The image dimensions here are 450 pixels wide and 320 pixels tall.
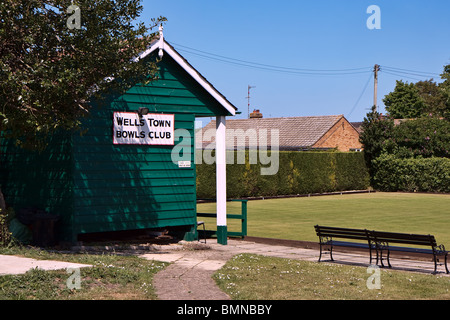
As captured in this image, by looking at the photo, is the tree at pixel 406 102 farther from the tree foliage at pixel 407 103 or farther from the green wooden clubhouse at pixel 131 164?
the green wooden clubhouse at pixel 131 164

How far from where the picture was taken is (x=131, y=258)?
12.9 m

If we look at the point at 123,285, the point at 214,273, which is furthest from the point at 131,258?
the point at 123,285

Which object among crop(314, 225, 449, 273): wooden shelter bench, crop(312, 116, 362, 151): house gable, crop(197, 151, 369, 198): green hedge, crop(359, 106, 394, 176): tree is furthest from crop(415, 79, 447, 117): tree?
crop(314, 225, 449, 273): wooden shelter bench

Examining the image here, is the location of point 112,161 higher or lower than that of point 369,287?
higher

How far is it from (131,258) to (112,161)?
3.13 metres

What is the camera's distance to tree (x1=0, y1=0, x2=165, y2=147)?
39.9 feet

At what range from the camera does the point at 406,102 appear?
81562mm

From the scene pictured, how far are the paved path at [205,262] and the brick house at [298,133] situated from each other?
3640cm

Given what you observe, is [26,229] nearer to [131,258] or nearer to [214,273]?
[131,258]

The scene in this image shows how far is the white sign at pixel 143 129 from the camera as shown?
1534cm

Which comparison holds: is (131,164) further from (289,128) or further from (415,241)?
(289,128)

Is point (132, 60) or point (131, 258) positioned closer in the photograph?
point (131, 258)

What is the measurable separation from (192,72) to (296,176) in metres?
24.2
